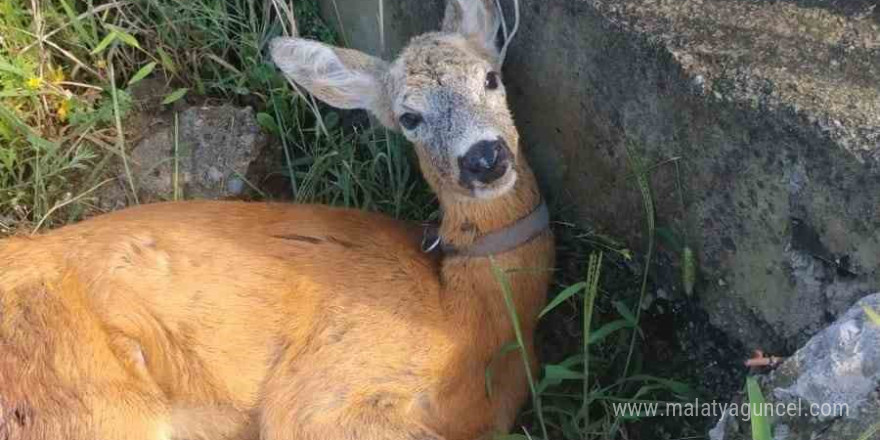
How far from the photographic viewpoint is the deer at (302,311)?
3.79 metres

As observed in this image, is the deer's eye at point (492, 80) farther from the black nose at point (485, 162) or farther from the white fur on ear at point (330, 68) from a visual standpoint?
the white fur on ear at point (330, 68)

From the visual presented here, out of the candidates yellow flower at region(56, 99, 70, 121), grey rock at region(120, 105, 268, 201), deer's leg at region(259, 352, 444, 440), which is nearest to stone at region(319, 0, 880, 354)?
deer's leg at region(259, 352, 444, 440)

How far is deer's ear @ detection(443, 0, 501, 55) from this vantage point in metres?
4.25

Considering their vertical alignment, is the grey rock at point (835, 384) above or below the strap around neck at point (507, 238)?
above

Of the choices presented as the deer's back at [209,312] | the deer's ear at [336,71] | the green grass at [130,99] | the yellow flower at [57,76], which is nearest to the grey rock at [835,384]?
the deer's back at [209,312]

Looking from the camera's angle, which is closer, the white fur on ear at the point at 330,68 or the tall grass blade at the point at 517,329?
the tall grass blade at the point at 517,329

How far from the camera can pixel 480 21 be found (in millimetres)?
4266

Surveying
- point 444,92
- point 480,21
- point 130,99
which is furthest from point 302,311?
point 130,99

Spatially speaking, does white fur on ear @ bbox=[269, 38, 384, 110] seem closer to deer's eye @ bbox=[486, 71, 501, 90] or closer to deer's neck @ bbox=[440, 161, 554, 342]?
deer's eye @ bbox=[486, 71, 501, 90]

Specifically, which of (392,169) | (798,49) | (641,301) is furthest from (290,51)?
(798,49)

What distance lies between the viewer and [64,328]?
3799 mm

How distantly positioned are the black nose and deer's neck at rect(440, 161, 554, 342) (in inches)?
9.5

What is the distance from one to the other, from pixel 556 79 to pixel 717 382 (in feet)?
3.97

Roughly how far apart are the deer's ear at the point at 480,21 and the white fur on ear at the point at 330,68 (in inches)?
15.5
